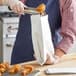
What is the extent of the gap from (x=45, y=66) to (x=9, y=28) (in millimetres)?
1605

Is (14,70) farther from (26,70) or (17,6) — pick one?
(17,6)

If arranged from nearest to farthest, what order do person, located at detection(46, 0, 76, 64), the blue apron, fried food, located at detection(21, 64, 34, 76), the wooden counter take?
fried food, located at detection(21, 64, 34, 76), the wooden counter, person, located at detection(46, 0, 76, 64), the blue apron

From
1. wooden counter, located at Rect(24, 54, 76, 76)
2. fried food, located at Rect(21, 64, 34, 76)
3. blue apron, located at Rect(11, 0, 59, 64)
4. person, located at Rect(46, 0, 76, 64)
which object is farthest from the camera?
blue apron, located at Rect(11, 0, 59, 64)

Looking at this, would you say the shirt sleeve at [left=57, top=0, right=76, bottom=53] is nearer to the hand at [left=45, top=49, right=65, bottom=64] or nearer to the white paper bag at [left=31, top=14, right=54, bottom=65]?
the hand at [left=45, top=49, right=65, bottom=64]

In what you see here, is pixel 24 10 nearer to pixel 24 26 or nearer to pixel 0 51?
pixel 24 26

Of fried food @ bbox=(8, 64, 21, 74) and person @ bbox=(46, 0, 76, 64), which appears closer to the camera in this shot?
fried food @ bbox=(8, 64, 21, 74)

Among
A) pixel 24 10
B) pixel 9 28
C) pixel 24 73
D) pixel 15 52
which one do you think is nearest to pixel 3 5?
pixel 9 28

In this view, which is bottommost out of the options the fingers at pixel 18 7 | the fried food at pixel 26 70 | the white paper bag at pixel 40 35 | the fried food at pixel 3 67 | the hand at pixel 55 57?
the fried food at pixel 26 70

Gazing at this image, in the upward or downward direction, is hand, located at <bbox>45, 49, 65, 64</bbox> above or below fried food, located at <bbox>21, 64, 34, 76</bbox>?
above

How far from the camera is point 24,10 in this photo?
4.02ft

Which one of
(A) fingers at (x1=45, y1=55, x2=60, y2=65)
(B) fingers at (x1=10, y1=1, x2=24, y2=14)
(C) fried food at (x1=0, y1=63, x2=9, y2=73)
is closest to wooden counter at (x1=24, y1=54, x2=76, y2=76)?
(A) fingers at (x1=45, y1=55, x2=60, y2=65)

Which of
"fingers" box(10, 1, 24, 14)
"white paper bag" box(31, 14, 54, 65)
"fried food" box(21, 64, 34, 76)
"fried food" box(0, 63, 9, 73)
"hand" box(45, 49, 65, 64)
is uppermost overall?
"fingers" box(10, 1, 24, 14)

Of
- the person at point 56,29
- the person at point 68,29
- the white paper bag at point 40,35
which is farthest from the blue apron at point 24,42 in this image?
the white paper bag at point 40,35

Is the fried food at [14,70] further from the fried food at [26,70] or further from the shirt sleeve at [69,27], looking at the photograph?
the shirt sleeve at [69,27]
